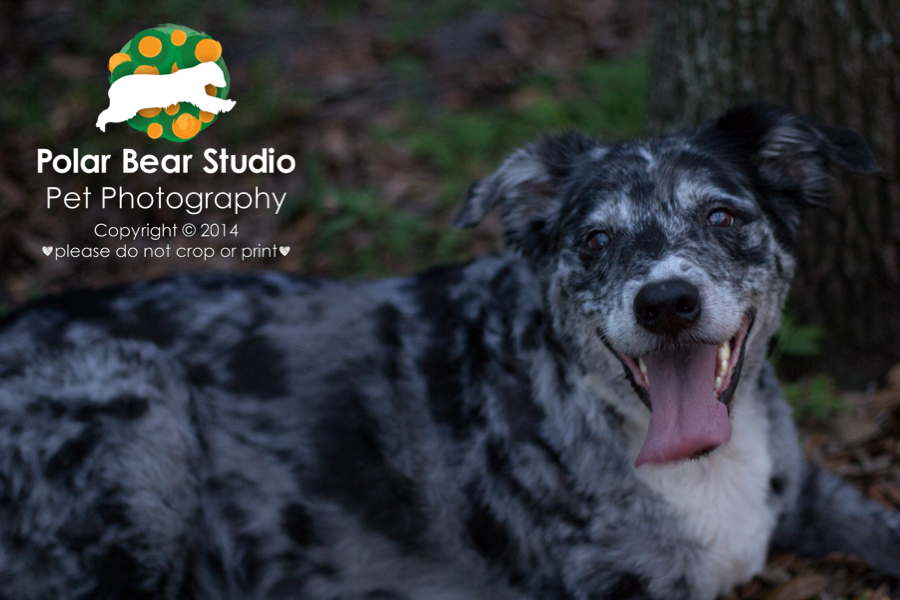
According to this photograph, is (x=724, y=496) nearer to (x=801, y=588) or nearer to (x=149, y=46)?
(x=801, y=588)

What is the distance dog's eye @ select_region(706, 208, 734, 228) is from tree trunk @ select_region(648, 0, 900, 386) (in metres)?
1.45

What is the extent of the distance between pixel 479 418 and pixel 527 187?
108 centimetres

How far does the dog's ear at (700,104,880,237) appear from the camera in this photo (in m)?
3.45

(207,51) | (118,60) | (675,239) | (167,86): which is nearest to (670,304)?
(675,239)

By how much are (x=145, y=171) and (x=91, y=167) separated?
0.46 meters

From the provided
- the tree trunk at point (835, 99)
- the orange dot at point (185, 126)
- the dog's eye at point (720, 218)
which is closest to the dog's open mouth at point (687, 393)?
the dog's eye at point (720, 218)

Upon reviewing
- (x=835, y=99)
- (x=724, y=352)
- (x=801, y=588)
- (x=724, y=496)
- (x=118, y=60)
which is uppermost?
(x=118, y=60)

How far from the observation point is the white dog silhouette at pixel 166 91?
556cm

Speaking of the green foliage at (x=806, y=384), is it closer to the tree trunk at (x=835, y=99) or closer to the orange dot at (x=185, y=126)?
the tree trunk at (x=835, y=99)

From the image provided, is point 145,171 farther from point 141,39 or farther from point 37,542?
point 37,542

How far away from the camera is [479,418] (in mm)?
3631

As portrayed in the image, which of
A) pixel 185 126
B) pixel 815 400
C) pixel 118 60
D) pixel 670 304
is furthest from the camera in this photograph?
pixel 118 60

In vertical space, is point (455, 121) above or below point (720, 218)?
above

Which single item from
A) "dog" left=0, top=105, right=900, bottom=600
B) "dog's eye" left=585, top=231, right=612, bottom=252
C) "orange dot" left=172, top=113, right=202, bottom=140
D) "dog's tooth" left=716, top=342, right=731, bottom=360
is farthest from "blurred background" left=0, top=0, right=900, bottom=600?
"dog's eye" left=585, top=231, right=612, bottom=252
